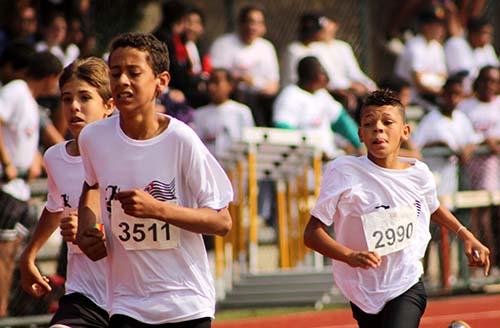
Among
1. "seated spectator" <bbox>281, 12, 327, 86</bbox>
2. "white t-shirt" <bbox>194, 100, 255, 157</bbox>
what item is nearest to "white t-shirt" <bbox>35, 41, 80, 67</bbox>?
"white t-shirt" <bbox>194, 100, 255, 157</bbox>

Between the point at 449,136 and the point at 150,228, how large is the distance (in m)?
7.43

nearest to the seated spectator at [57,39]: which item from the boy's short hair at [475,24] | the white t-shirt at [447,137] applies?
the white t-shirt at [447,137]

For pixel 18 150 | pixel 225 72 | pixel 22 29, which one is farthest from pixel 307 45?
pixel 18 150

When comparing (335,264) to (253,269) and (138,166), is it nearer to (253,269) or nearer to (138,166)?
(138,166)

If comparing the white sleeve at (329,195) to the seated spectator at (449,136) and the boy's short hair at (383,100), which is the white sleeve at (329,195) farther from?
the seated spectator at (449,136)

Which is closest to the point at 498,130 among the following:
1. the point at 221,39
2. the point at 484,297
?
the point at 484,297

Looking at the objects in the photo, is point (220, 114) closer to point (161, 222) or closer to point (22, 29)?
point (22, 29)

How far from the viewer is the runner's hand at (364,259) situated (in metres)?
5.97

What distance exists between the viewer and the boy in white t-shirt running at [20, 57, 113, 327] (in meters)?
6.09

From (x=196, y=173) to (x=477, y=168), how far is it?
24.4 ft

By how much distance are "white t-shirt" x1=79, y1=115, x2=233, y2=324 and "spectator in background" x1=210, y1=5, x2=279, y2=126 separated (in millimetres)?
6937

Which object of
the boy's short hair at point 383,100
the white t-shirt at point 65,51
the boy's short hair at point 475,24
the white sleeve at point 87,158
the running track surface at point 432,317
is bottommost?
the running track surface at point 432,317

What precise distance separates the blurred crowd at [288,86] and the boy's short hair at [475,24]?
851mm

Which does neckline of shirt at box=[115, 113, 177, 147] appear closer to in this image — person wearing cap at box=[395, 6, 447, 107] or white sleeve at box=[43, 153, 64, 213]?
white sleeve at box=[43, 153, 64, 213]
